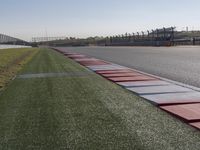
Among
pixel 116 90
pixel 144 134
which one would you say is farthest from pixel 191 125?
pixel 116 90

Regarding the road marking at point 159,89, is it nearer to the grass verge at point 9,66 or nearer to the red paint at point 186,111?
the red paint at point 186,111

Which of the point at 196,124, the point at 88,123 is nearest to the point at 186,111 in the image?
the point at 196,124

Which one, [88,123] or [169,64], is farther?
[169,64]

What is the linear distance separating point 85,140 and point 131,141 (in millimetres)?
654

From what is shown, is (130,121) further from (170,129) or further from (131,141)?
(131,141)

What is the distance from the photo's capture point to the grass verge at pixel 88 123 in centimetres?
558

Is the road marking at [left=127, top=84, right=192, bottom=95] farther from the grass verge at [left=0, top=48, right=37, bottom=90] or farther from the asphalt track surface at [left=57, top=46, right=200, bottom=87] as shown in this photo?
the grass verge at [left=0, top=48, right=37, bottom=90]

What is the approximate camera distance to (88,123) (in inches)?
271

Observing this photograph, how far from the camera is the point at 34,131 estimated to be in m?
6.42

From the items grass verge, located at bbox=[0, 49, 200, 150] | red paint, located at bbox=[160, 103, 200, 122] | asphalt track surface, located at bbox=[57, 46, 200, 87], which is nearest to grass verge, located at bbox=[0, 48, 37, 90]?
grass verge, located at bbox=[0, 49, 200, 150]

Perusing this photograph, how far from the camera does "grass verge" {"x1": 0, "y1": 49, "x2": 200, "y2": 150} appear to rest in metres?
5.58

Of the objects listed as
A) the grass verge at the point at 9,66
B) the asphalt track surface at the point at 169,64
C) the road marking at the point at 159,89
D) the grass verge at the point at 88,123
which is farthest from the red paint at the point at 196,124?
the grass verge at the point at 9,66

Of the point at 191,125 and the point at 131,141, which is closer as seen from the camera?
the point at 131,141

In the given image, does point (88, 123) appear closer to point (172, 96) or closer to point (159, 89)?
point (172, 96)
